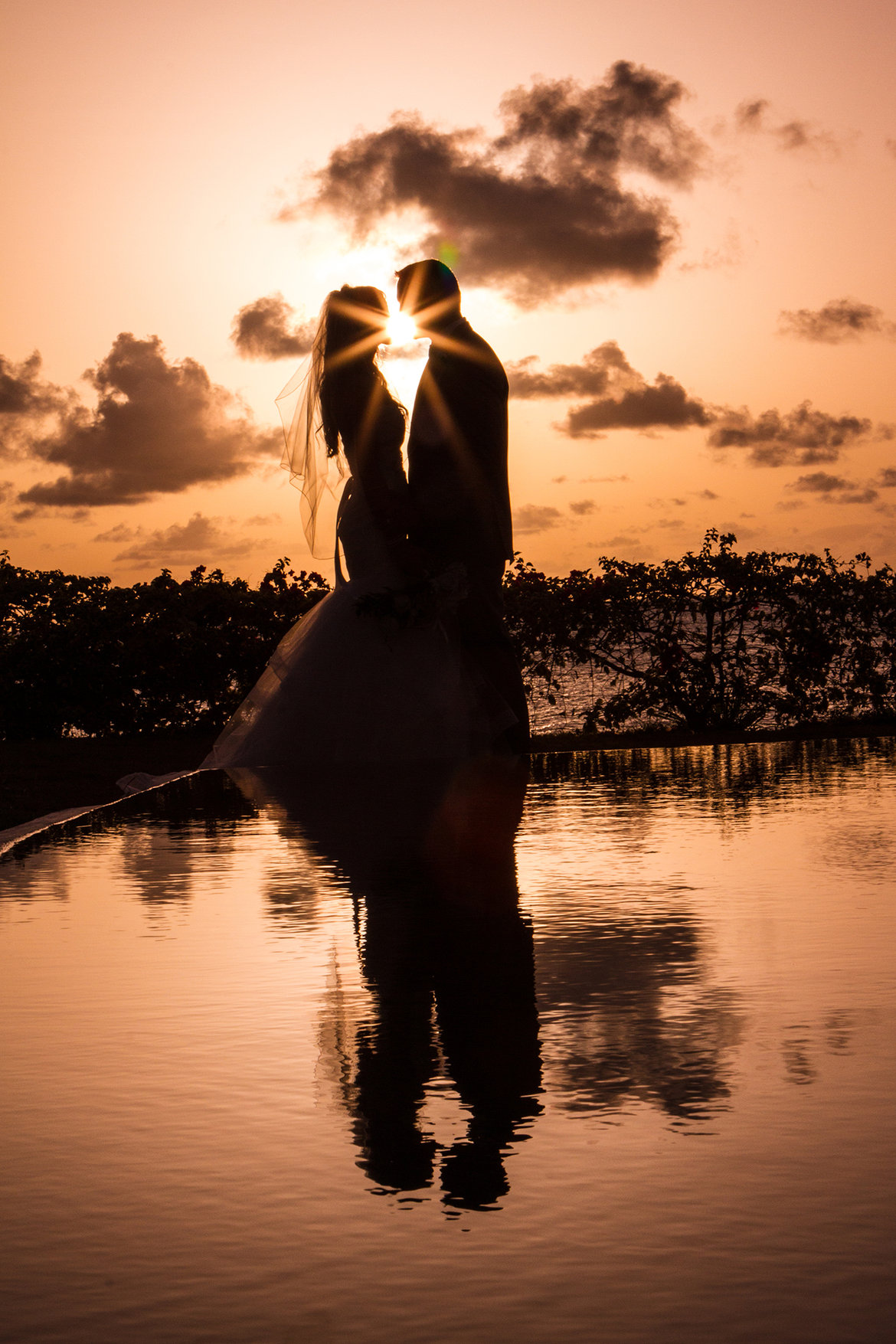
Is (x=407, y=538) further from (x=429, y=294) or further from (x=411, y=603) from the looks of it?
(x=429, y=294)

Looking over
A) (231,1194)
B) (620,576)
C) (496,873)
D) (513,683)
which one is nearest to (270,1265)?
(231,1194)

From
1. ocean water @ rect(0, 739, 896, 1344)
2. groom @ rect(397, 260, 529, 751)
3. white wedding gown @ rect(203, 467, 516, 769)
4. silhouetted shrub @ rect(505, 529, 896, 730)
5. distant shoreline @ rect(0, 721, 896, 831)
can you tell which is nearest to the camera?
ocean water @ rect(0, 739, 896, 1344)

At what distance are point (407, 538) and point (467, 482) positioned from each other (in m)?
0.53

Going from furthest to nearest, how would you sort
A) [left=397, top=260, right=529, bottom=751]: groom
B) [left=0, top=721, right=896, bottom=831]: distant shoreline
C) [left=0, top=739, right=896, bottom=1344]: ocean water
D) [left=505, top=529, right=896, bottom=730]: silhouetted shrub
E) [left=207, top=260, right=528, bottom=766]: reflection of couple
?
[left=505, top=529, right=896, bottom=730]: silhouetted shrub, [left=0, top=721, right=896, bottom=831]: distant shoreline, [left=397, top=260, right=529, bottom=751]: groom, [left=207, top=260, right=528, bottom=766]: reflection of couple, [left=0, top=739, right=896, bottom=1344]: ocean water

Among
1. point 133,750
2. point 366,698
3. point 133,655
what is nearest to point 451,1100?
point 366,698

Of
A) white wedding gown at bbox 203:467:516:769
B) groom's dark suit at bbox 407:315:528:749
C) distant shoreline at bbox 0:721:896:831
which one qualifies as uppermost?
groom's dark suit at bbox 407:315:528:749

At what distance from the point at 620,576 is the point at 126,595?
5502mm

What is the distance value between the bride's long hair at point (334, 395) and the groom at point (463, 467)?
27 centimetres

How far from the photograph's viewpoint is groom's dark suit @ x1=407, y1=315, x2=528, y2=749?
9.55 meters

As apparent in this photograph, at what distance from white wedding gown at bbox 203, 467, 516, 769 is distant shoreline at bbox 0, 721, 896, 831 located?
1.63m

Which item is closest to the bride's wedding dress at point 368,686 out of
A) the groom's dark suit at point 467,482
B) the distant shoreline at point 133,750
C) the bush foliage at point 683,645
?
the groom's dark suit at point 467,482

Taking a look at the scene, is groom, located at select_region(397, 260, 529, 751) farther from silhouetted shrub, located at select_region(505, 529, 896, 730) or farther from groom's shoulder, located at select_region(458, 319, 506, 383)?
silhouetted shrub, located at select_region(505, 529, 896, 730)

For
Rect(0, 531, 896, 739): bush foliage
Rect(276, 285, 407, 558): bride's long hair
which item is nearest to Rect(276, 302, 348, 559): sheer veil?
Rect(276, 285, 407, 558): bride's long hair

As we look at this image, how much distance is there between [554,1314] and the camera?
1549 mm
